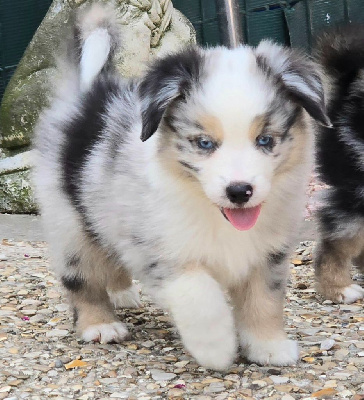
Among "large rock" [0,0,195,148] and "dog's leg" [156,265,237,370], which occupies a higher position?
"dog's leg" [156,265,237,370]

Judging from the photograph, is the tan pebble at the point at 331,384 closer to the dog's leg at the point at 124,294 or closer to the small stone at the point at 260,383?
the small stone at the point at 260,383

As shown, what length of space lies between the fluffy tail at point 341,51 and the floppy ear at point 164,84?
4.76 ft

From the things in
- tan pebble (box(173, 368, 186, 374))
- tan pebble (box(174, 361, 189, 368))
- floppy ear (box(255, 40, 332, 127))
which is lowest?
tan pebble (box(174, 361, 189, 368))

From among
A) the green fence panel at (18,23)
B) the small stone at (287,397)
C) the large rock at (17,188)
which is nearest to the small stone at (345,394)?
the small stone at (287,397)

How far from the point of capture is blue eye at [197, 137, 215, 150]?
2822mm

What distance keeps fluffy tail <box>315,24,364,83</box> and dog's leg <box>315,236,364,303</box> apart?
91 cm

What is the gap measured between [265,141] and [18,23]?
6.27 meters

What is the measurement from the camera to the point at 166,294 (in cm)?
306

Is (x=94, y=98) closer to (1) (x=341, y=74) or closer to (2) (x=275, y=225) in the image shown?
(2) (x=275, y=225)

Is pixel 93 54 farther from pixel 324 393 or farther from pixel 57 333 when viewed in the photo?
pixel 324 393

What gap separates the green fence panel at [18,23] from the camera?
8516 millimetres

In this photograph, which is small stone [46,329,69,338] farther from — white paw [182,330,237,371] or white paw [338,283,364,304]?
white paw [338,283,364,304]

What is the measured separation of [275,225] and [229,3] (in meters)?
2.03

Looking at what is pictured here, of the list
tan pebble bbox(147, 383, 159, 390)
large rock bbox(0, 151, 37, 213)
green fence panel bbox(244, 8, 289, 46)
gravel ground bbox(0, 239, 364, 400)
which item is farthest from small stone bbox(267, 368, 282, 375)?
green fence panel bbox(244, 8, 289, 46)
